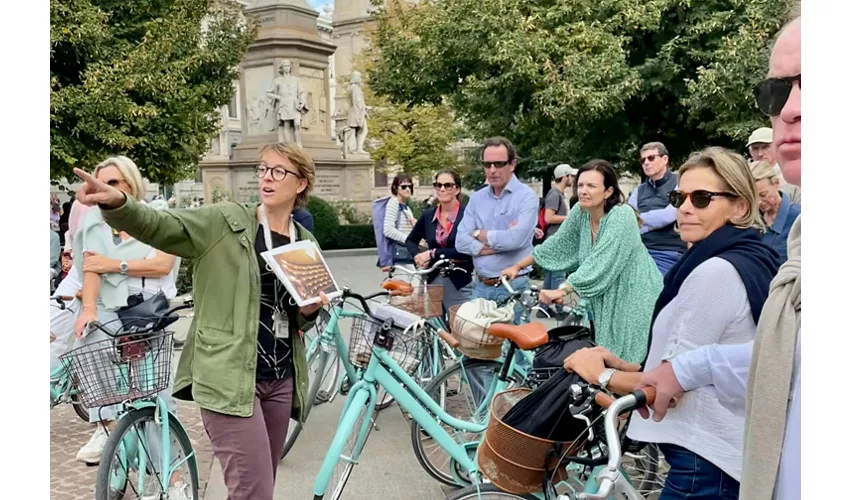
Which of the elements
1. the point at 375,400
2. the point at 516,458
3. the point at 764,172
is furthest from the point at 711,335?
the point at 764,172

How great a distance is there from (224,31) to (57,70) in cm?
450

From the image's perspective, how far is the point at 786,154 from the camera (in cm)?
132

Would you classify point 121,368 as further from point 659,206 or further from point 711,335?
point 659,206

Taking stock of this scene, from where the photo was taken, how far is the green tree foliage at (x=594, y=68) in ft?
46.0

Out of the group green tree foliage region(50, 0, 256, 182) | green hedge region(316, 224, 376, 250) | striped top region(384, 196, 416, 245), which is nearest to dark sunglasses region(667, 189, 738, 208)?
striped top region(384, 196, 416, 245)

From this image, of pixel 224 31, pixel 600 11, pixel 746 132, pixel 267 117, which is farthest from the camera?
pixel 267 117

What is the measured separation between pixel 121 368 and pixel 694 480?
2.54 meters

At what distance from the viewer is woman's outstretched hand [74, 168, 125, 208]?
228cm

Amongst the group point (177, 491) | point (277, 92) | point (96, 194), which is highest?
point (277, 92)

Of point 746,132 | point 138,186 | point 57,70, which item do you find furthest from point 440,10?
point 138,186

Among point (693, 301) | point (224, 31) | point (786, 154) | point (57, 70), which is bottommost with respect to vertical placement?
point (693, 301)

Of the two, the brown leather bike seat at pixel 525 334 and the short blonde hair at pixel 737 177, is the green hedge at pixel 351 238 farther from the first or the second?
the short blonde hair at pixel 737 177

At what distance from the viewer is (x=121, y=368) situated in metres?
3.21

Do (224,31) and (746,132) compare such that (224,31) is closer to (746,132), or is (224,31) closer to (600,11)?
(600,11)
